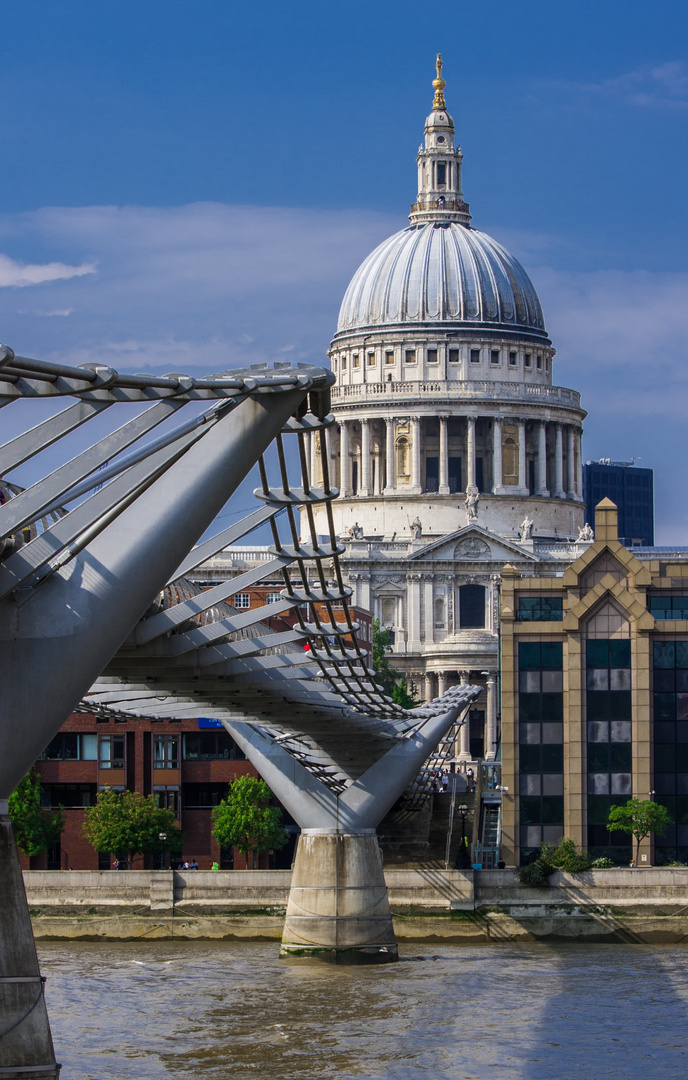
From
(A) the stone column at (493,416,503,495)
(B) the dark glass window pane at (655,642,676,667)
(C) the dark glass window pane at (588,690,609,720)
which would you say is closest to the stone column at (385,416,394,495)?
(A) the stone column at (493,416,503,495)

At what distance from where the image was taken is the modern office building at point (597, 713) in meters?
64.9

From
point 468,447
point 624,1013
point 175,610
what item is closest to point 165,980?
point 624,1013

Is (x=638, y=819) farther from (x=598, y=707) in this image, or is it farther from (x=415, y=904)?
(x=415, y=904)

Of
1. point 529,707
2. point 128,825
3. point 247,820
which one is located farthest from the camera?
point 247,820

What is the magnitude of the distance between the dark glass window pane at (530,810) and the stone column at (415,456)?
250 feet

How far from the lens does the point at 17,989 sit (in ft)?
85.8

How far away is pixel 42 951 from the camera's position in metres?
59.5

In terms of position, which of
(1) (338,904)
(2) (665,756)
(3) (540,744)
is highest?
(3) (540,744)

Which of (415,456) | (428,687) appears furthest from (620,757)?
(415,456)

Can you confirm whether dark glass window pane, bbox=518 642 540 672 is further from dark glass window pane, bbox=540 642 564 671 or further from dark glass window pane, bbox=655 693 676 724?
dark glass window pane, bbox=655 693 676 724

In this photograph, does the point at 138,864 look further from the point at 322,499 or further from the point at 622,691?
the point at 322,499

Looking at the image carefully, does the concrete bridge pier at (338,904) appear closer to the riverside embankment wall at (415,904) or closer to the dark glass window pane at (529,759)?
the riverside embankment wall at (415,904)

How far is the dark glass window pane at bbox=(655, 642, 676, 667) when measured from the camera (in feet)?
216

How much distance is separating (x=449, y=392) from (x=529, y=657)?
77.9 m
